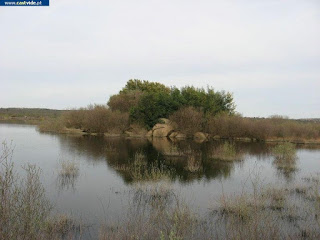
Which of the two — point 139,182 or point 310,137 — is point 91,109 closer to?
point 310,137

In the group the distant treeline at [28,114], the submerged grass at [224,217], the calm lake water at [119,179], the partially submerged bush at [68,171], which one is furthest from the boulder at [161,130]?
the distant treeline at [28,114]

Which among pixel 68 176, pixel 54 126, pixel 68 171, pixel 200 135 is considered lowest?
pixel 68 176

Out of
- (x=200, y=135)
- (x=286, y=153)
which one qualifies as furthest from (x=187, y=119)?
(x=286, y=153)

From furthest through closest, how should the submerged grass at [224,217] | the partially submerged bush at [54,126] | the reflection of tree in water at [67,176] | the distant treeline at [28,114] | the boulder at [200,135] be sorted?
the distant treeline at [28,114]
the partially submerged bush at [54,126]
the boulder at [200,135]
the reflection of tree in water at [67,176]
the submerged grass at [224,217]

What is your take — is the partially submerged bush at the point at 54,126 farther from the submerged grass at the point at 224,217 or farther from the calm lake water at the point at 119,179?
the submerged grass at the point at 224,217

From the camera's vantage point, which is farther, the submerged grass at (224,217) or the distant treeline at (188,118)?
the distant treeline at (188,118)

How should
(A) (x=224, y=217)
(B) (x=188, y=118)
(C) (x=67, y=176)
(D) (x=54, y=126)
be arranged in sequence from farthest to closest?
(D) (x=54, y=126), (B) (x=188, y=118), (C) (x=67, y=176), (A) (x=224, y=217)

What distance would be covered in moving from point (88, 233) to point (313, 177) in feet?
43.5

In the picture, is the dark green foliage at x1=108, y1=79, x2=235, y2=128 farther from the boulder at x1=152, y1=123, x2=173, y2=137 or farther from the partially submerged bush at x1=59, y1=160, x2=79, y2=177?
the partially submerged bush at x1=59, y1=160, x2=79, y2=177

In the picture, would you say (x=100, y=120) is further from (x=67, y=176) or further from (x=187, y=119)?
(x=67, y=176)

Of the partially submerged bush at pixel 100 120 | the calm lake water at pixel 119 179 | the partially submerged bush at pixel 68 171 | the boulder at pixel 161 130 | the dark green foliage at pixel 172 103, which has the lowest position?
the calm lake water at pixel 119 179

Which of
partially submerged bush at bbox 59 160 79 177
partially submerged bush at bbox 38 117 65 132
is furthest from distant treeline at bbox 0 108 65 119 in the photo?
partially submerged bush at bbox 59 160 79 177

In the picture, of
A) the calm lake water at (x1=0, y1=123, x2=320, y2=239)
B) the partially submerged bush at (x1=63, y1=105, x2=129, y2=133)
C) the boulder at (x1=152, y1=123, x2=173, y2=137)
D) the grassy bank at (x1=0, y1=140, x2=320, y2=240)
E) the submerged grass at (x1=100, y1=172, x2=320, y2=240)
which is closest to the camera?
the grassy bank at (x1=0, y1=140, x2=320, y2=240)

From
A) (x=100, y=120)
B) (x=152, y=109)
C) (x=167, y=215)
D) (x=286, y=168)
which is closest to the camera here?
(x=167, y=215)
